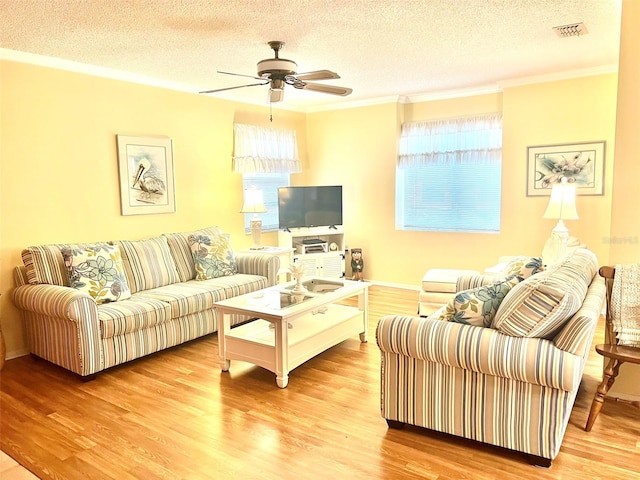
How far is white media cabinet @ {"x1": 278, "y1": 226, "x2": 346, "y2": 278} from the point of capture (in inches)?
240

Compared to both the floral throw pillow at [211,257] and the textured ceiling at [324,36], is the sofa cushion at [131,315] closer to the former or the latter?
the floral throw pillow at [211,257]

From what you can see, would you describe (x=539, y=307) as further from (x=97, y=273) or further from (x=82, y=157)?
(x=82, y=157)

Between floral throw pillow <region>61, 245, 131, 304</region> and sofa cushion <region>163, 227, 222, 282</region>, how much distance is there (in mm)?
758

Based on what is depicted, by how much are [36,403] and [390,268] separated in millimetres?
4397

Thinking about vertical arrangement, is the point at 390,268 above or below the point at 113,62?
below

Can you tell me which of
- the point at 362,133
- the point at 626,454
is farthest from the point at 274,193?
the point at 626,454

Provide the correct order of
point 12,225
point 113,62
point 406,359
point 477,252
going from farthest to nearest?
1. point 477,252
2. point 113,62
3. point 12,225
4. point 406,359

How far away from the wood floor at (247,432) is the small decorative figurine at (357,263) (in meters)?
2.76

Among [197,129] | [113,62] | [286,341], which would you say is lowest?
[286,341]

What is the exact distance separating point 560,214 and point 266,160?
349cm

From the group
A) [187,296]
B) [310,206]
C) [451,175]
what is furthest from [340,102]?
[187,296]

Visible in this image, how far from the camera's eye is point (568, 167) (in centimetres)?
495

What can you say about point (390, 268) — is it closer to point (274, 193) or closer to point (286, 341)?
point (274, 193)

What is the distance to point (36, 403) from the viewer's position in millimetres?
3088
